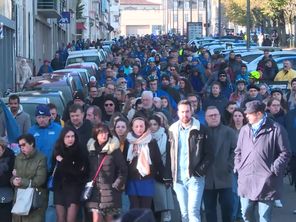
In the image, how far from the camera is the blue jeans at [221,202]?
1036 centimetres

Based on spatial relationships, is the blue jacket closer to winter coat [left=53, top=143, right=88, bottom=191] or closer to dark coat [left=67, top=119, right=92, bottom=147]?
dark coat [left=67, top=119, right=92, bottom=147]

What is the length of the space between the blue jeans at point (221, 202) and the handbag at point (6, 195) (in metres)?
2.20

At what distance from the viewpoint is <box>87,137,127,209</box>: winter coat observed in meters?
9.71

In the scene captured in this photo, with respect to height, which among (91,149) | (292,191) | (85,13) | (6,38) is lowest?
(292,191)

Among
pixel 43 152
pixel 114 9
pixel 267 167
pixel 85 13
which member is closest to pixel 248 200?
pixel 267 167

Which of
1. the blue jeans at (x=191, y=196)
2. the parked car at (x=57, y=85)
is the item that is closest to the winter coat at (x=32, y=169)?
the blue jeans at (x=191, y=196)

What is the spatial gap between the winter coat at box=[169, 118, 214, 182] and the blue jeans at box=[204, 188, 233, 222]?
0.51 m

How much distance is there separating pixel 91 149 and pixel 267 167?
6.40ft

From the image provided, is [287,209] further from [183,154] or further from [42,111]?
[42,111]

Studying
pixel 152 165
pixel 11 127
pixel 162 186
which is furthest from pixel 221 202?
pixel 11 127

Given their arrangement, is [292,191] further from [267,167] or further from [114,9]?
[114,9]

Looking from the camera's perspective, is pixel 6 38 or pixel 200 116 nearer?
pixel 200 116

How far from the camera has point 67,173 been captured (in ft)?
32.3

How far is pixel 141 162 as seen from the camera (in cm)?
994
